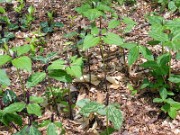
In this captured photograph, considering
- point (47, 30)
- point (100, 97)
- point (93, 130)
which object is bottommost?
point (93, 130)

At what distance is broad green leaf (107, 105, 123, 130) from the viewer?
6.87 feet

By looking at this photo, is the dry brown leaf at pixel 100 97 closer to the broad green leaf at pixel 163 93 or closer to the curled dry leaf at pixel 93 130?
the curled dry leaf at pixel 93 130

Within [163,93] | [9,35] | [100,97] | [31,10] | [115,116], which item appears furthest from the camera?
[31,10]

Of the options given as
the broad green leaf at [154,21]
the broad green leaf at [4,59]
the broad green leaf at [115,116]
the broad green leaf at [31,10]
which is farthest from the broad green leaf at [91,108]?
the broad green leaf at [31,10]

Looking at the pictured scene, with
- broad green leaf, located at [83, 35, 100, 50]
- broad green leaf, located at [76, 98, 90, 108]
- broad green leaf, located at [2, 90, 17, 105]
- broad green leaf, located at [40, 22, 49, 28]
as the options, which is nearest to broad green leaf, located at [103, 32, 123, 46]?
broad green leaf, located at [83, 35, 100, 50]

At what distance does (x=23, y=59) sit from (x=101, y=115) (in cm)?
86

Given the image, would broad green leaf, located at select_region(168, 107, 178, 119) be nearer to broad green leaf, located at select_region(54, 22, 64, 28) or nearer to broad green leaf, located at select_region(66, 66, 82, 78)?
broad green leaf, located at select_region(66, 66, 82, 78)

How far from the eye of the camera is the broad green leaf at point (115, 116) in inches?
82.4

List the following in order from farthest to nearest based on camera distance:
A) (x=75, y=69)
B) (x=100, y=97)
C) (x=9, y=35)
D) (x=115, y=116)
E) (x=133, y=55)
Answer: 1. (x=9, y=35)
2. (x=100, y=97)
3. (x=133, y=55)
4. (x=75, y=69)
5. (x=115, y=116)

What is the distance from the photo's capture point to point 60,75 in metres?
2.42

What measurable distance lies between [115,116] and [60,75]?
559 millimetres

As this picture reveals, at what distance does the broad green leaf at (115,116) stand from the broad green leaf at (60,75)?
43 centimetres

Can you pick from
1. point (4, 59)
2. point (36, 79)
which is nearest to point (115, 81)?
point (36, 79)

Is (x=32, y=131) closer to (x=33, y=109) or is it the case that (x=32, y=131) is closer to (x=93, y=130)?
(x=33, y=109)
